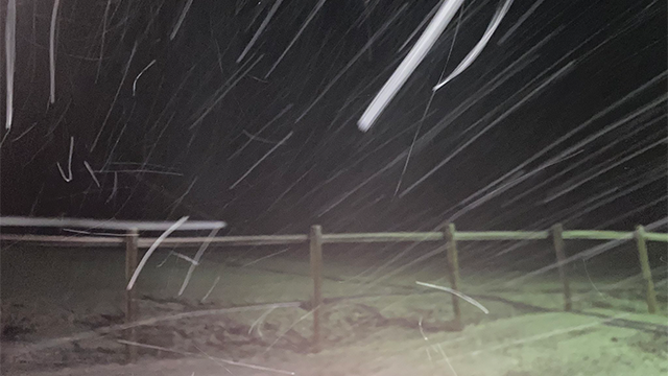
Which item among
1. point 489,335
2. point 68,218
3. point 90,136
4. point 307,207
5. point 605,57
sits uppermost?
point 605,57

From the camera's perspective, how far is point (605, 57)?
800cm

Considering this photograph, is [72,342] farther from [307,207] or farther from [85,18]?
[307,207]

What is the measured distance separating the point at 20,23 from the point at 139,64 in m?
3.08

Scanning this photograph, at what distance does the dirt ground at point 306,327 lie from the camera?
119 inches

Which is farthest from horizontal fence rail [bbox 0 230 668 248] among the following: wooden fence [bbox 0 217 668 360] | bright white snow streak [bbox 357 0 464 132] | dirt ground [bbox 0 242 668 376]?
bright white snow streak [bbox 357 0 464 132]

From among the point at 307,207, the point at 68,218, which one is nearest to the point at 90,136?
the point at 68,218

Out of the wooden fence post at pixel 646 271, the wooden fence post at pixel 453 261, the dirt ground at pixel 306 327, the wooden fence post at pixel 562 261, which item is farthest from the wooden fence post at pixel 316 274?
the wooden fence post at pixel 646 271

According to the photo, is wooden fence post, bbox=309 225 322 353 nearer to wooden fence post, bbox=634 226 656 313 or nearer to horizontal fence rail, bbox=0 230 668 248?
horizontal fence rail, bbox=0 230 668 248

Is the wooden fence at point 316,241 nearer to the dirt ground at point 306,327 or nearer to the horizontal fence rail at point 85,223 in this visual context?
the dirt ground at point 306,327

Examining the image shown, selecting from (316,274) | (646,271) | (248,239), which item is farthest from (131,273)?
(646,271)

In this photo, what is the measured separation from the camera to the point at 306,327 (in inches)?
157

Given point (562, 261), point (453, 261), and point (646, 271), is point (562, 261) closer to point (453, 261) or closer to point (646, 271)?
point (646, 271)

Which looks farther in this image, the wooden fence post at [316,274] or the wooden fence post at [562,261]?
the wooden fence post at [562,261]

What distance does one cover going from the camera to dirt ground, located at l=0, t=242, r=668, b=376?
3029 millimetres
